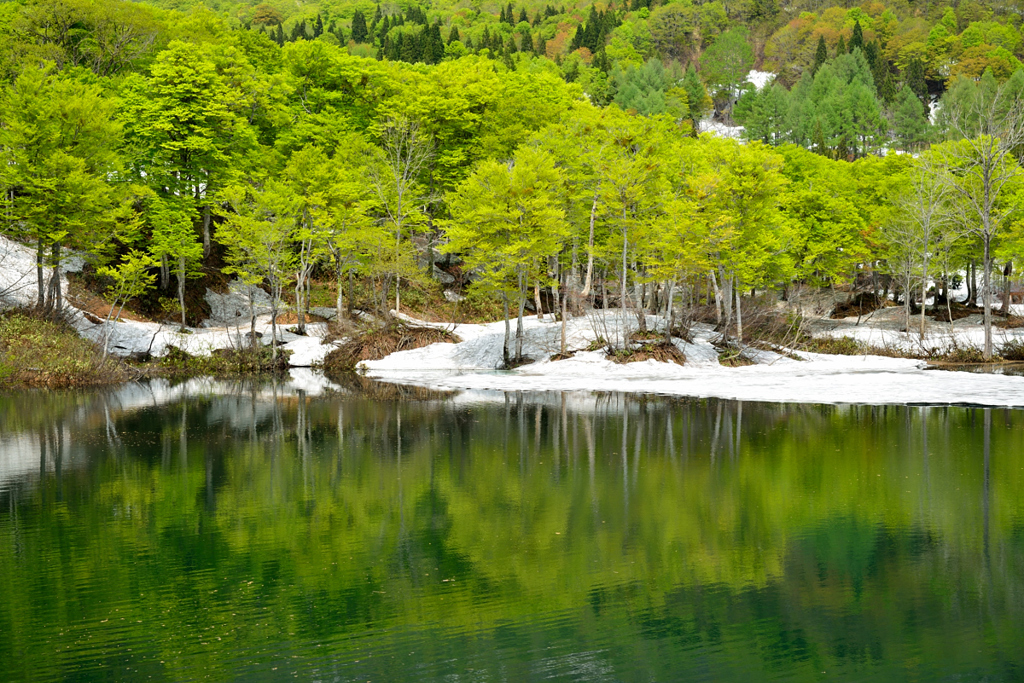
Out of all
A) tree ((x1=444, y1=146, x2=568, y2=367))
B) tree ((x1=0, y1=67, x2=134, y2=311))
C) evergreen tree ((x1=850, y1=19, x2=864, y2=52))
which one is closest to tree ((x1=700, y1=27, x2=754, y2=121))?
evergreen tree ((x1=850, y1=19, x2=864, y2=52))

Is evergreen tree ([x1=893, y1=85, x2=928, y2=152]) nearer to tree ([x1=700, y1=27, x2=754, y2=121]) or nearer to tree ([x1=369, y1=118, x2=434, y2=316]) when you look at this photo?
tree ([x1=700, y1=27, x2=754, y2=121])

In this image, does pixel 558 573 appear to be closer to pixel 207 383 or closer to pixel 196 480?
pixel 196 480

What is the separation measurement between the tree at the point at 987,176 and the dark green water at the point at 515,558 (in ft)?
77.4

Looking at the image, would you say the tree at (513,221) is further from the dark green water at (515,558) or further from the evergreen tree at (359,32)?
the evergreen tree at (359,32)

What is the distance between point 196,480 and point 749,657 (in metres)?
10.1

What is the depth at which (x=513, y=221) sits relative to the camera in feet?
117

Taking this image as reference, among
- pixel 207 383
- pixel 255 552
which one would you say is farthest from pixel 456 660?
pixel 207 383

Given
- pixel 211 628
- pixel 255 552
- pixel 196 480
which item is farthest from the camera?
pixel 196 480

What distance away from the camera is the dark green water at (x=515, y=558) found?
658 cm

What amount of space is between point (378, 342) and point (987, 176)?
2956 cm

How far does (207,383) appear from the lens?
3259 centimetres

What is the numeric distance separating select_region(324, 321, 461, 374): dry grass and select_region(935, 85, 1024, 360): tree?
82.6ft

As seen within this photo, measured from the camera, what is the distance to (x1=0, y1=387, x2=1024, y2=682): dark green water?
6582 mm

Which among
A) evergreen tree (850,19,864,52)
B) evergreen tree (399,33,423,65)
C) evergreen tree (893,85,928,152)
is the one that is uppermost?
evergreen tree (850,19,864,52)
